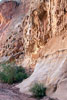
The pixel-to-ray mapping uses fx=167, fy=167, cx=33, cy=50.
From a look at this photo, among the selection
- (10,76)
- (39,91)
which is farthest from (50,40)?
(39,91)

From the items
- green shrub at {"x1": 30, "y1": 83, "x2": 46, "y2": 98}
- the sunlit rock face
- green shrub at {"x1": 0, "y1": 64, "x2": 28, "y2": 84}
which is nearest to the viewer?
green shrub at {"x1": 30, "y1": 83, "x2": 46, "y2": 98}

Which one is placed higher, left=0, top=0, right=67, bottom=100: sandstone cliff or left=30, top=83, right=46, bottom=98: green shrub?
left=0, top=0, right=67, bottom=100: sandstone cliff

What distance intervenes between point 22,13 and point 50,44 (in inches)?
650

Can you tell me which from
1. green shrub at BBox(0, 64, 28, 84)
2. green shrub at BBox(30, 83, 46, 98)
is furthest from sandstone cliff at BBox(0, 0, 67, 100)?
green shrub at BBox(0, 64, 28, 84)

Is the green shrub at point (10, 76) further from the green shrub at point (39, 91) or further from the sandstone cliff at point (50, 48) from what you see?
the green shrub at point (39, 91)

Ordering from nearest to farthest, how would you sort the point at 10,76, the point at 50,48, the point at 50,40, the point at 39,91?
the point at 39,91
the point at 50,48
the point at 50,40
the point at 10,76

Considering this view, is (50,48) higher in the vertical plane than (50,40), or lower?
lower

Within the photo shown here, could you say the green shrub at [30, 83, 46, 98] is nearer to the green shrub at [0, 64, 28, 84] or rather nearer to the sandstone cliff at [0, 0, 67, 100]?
the sandstone cliff at [0, 0, 67, 100]

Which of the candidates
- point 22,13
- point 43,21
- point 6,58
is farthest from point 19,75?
point 22,13

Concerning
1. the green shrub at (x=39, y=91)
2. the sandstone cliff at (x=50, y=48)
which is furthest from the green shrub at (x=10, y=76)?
the green shrub at (x=39, y=91)

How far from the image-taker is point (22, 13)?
968 inches

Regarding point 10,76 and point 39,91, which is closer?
point 39,91

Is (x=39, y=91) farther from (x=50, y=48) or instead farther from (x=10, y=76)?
(x=10, y=76)

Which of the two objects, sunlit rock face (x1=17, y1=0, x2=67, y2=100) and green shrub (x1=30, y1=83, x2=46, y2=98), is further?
sunlit rock face (x1=17, y1=0, x2=67, y2=100)
